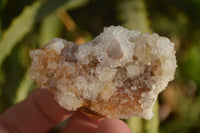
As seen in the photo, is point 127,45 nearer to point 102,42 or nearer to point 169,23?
point 102,42

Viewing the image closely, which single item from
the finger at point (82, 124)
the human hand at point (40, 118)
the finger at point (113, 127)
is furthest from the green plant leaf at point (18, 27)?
the finger at point (113, 127)

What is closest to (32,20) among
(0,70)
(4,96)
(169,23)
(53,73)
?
(0,70)

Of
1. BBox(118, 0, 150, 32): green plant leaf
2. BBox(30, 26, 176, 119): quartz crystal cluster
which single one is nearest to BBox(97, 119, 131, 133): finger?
BBox(30, 26, 176, 119): quartz crystal cluster

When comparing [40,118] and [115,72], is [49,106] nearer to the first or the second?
[40,118]

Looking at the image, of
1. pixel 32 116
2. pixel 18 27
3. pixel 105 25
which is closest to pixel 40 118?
pixel 32 116

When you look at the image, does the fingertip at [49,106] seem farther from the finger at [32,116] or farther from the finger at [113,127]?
the finger at [113,127]

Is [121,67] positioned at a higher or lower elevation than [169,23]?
lower

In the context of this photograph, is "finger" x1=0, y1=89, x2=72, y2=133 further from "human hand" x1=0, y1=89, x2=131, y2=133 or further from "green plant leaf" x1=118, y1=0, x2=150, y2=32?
"green plant leaf" x1=118, y1=0, x2=150, y2=32
